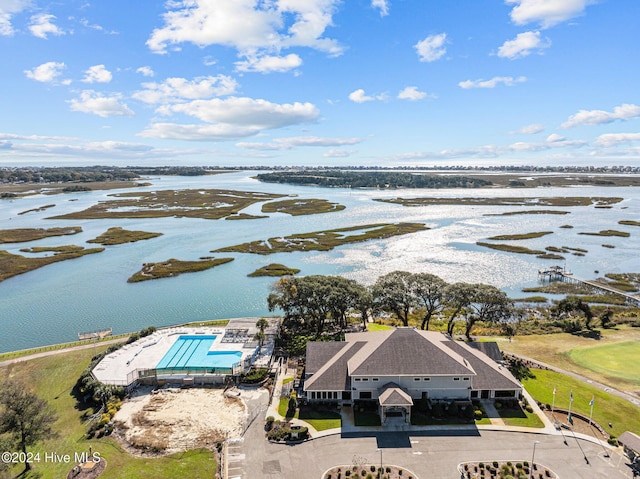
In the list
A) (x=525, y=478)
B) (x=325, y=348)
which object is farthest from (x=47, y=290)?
(x=525, y=478)

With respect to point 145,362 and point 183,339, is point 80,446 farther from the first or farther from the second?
point 183,339

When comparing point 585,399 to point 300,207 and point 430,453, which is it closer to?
point 430,453

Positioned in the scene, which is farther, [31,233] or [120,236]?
[31,233]

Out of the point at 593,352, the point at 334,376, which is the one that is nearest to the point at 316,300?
the point at 334,376

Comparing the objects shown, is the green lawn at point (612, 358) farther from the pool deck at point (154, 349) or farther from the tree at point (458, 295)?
the pool deck at point (154, 349)

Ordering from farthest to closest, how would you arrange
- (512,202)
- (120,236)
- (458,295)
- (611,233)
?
(512,202) → (120,236) → (611,233) → (458,295)

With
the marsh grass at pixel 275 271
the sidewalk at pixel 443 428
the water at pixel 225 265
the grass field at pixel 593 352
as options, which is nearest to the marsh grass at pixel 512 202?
the water at pixel 225 265

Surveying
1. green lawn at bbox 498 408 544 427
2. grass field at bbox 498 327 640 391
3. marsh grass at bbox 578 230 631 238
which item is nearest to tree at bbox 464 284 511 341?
grass field at bbox 498 327 640 391
